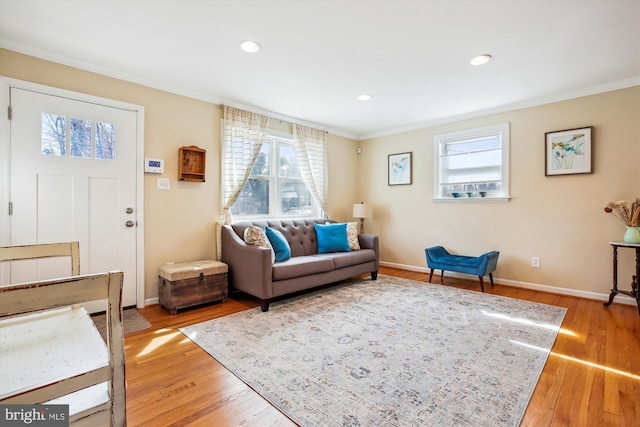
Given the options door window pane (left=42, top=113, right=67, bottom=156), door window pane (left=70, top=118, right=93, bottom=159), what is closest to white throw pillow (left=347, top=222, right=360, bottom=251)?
door window pane (left=70, top=118, right=93, bottom=159)

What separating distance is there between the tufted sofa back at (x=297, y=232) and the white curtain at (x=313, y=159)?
683 millimetres

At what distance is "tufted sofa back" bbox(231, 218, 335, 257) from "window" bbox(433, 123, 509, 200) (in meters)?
→ 2.07

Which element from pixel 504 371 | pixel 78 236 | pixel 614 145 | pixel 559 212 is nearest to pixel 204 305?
pixel 78 236

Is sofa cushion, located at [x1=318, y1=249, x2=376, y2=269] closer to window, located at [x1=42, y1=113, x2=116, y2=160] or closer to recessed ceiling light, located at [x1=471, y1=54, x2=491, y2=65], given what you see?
recessed ceiling light, located at [x1=471, y1=54, x2=491, y2=65]

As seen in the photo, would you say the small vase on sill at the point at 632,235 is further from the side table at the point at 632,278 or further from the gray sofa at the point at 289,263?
the gray sofa at the point at 289,263

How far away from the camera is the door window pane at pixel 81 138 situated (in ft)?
9.02

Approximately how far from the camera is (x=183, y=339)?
2424mm

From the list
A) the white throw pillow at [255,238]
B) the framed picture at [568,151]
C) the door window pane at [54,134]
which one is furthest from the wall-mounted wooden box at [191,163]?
the framed picture at [568,151]

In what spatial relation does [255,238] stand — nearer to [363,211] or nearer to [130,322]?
[130,322]

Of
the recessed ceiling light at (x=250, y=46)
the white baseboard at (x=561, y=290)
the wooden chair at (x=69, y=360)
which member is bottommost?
the white baseboard at (x=561, y=290)

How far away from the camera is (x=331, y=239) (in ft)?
13.7

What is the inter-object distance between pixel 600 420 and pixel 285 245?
2.81m

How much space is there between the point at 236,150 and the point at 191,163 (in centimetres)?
62

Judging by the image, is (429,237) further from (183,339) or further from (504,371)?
(183,339)
